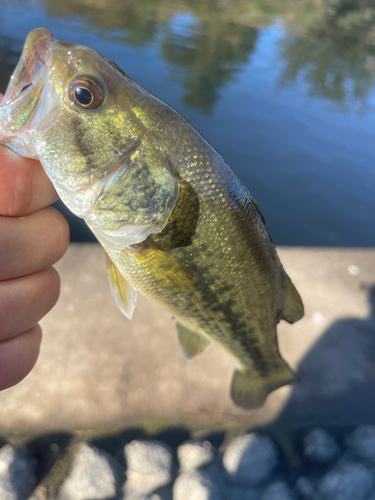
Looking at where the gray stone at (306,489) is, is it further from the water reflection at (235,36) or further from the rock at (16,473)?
the water reflection at (235,36)

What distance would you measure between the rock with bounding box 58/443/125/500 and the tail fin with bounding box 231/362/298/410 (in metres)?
1.00

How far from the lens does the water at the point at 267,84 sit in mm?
5434

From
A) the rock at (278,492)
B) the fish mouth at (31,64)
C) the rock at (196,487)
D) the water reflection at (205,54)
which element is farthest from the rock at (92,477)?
the water reflection at (205,54)

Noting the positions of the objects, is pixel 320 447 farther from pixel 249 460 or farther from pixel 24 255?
pixel 24 255

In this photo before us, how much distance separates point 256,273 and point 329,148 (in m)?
6.57

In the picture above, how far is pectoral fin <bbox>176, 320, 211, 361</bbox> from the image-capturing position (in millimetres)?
1418

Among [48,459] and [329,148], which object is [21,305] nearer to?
[48,459]

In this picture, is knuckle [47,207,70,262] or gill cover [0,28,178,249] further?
knuckle [47,207,70,262]

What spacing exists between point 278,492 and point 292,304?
61.0 inches

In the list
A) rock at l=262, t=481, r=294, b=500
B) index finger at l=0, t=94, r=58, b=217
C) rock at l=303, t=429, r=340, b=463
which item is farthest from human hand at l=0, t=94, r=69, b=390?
rock at l=303, t=429, r=340, b=463

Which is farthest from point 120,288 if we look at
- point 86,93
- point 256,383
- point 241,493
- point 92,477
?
point 241,493

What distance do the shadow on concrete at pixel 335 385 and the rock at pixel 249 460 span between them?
0.22 meters

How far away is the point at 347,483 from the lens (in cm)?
199

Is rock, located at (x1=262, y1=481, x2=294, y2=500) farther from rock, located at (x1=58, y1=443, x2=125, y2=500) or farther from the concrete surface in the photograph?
rock, located at (x1=58, y1=443, x2=125, y2=500)
